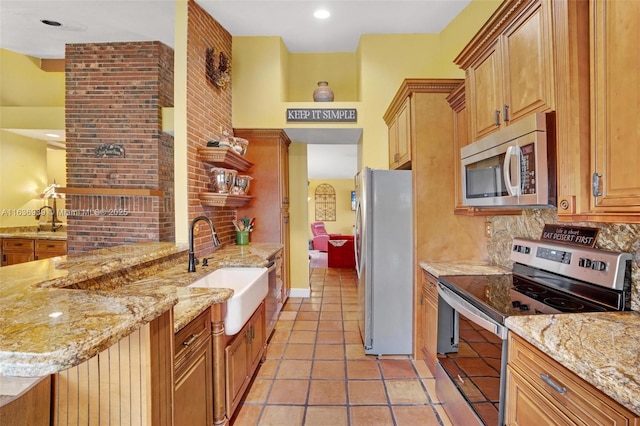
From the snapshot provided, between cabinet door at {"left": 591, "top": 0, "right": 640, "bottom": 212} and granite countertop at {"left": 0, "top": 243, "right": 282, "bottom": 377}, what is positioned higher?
cabinet door at {"left": 591, "top": 0, "right": 640, "bottom": 212}

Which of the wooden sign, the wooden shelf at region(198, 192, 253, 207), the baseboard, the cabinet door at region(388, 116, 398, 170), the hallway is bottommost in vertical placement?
the hallway

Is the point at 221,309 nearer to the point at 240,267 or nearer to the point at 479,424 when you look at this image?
the point at 240,267

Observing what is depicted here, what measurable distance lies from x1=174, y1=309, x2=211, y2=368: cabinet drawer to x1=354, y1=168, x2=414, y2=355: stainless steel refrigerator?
1.46 meters

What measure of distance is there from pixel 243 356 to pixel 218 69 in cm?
279

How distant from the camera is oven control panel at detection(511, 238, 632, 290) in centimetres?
127

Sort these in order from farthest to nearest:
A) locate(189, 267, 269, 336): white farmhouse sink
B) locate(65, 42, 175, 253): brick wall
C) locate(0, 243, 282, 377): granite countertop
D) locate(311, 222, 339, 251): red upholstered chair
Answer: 1. locate(311, 222, 339, 251): red upholstered chair
2. locate(65, 42, 175, 253): brick wall
3. locate(189, 267, 269, 336): white farmhouse sink
4. locate(0, 243, 282, 377): granite countertop

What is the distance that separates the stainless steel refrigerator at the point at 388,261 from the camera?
8.46 ft

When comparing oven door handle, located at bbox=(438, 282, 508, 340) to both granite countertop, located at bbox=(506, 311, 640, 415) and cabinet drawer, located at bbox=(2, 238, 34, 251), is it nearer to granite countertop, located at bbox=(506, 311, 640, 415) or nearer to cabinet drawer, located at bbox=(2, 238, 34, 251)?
granite countertop, located at bbox=(506, 311, 640, 415)

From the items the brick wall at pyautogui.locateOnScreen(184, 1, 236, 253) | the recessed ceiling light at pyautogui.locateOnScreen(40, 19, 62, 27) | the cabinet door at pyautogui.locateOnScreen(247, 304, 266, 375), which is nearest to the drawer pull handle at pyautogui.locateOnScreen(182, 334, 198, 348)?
the cabinet door at pyautogui.locateOnScreen(247, 304, 266, 375)

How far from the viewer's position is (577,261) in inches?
57.2

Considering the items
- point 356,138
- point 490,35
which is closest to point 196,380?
point 490,35

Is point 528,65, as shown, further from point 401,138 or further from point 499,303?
point 401,138

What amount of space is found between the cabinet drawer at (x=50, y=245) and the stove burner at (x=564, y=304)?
5.56 meters

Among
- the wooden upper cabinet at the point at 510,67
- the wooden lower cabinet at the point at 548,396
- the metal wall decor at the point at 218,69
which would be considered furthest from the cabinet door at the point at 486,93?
the metal wall decor at the point at 218,69
